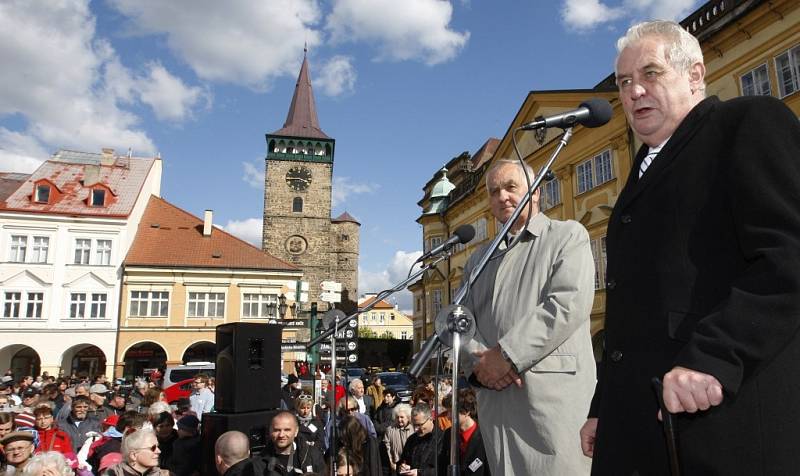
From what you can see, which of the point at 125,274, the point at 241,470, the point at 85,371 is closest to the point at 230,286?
the point at 125,274

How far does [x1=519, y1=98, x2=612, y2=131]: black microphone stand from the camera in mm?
2916

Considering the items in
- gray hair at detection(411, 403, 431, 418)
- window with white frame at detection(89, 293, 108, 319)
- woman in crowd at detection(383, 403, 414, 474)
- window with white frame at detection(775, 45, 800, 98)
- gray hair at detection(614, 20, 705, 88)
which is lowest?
woman in crowd at detection(383, 403, 414, 474)

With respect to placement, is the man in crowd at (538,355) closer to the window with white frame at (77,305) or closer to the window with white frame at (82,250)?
the window with white frame at (77,305)

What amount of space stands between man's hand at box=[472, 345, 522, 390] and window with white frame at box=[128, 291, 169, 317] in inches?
1428

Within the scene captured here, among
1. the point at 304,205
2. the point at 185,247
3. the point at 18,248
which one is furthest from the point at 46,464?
the point at 304,205

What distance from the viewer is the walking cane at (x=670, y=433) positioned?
4.48 feet

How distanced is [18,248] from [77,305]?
4.71m

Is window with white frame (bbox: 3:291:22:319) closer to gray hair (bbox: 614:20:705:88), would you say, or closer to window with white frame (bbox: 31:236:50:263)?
window with white frame (bbox: 31:236:50:263)

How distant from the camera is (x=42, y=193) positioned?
34781mm

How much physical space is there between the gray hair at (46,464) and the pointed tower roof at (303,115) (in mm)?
63156

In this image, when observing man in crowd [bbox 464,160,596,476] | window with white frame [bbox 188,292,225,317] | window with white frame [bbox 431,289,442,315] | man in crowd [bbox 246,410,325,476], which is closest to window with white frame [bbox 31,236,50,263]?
window with white frame [bbox 188,292,225,317]

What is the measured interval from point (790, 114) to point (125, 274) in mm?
38175

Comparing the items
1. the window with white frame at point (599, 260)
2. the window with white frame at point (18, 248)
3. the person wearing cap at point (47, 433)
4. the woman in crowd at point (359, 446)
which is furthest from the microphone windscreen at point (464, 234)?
the window with white frame at point (18, 248)

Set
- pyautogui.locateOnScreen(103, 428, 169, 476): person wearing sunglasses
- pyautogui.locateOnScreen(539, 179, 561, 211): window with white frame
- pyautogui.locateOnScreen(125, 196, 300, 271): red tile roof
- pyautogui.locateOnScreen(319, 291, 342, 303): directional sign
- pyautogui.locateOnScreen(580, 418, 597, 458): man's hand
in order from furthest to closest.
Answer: pyautogui.locateOnScreen(125, 196, 300, 271): red tile roof → pyautogui.locateOnScreen(539, 179, 561, 211): window with white frame → pyautogui.locateOnScreen(319, 291, 342, 303): directional sign → pyautogui.locateOnScreen(103, 428, 169, 476): person wearing sunglasses → pyautogui.locateOnScreen(580, 418, 597, 458): man's hand
